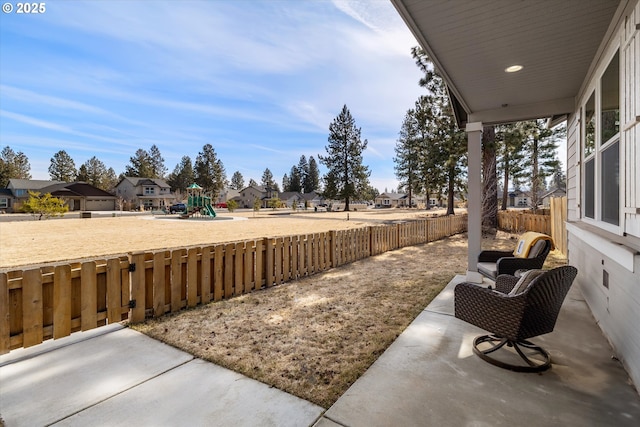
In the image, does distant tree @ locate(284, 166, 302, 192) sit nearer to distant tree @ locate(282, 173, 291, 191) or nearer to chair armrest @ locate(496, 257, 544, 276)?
distant tree @ locate(282, 173, 291, 191)

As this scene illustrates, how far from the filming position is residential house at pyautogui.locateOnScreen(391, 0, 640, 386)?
247cm

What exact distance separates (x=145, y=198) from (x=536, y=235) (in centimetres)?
6201

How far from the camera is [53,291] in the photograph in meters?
2.90

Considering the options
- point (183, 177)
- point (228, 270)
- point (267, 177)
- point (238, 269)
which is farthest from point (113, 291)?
point (267, 177)

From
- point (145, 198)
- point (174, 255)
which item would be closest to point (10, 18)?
point (174, 255)

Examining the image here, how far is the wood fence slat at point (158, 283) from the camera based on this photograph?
12.2ft

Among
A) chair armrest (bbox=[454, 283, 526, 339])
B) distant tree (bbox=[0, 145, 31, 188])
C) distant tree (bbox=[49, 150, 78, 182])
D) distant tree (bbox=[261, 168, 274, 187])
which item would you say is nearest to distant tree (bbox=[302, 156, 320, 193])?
distant tree (bbox=[261, 168, 274, 187])

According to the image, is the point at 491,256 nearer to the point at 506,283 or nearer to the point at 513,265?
the point at 513,265

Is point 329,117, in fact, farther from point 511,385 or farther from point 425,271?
point 511,385

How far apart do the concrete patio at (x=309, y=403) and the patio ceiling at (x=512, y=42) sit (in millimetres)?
3362

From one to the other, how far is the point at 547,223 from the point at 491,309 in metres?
12.4

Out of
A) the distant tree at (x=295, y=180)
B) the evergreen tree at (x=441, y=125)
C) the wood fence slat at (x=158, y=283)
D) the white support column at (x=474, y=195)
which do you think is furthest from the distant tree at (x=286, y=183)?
the wood fence slat at (x=158, y=283)

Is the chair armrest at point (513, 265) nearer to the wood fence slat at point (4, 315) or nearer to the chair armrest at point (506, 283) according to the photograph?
the chair armrest at point (506, 283)

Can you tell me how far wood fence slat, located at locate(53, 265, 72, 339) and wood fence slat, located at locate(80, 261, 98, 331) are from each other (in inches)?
4.5
